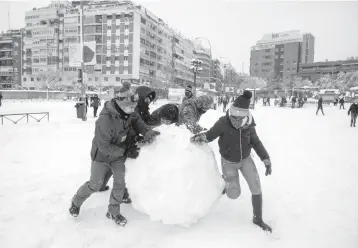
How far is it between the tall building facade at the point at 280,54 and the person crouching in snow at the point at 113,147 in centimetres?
12108

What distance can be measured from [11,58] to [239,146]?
344 ft

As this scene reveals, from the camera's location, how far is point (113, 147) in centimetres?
350

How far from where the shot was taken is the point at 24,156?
297 inches

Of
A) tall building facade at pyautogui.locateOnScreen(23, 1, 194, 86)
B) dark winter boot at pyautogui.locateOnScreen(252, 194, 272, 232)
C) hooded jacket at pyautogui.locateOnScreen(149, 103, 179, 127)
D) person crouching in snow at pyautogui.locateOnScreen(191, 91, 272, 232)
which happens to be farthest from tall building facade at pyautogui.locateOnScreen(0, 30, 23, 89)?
dark winter boot at pyautogui.locateOnScreen(252, 194, 272, 232)

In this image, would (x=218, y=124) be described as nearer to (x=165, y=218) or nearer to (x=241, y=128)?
(x=241, y=128)

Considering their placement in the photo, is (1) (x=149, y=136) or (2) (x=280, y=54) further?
(2) (x=280, y=54)

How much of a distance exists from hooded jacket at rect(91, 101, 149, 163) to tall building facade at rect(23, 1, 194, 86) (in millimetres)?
70399

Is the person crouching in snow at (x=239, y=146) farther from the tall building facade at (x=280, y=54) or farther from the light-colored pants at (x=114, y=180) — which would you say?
the tall building facade at (x=280, y=54)

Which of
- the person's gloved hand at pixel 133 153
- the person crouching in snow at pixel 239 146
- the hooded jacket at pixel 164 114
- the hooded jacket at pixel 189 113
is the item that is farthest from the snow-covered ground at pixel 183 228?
the hooded jacket at pixel 164 114

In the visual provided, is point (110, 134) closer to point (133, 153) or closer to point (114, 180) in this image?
point (133, 153)

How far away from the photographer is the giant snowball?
330cm

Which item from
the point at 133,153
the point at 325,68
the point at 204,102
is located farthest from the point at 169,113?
the point at 325,68

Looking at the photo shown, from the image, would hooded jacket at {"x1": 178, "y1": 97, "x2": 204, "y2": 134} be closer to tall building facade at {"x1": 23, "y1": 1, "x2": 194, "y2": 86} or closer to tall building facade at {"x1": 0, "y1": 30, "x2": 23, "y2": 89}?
tall building facade at {"x1": 23, "y1": 1, "x2": 194, "y2": 86}

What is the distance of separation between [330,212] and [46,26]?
9382 cm
